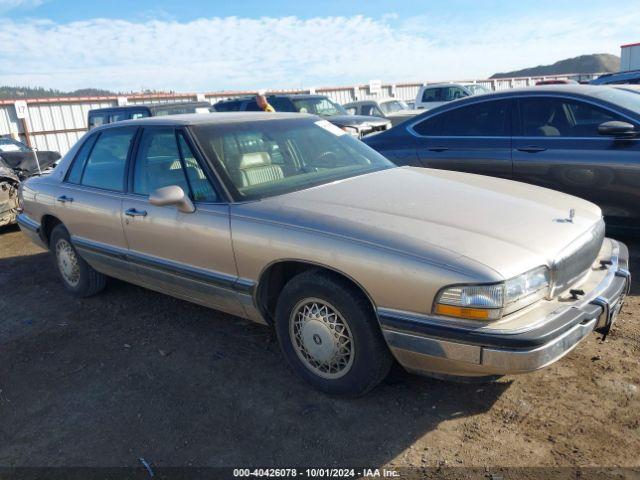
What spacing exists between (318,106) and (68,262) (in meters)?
9.93

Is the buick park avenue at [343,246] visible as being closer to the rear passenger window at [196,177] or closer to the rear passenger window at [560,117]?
the rear passenger window at [196,177]

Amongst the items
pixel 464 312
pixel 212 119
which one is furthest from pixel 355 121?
pixel 464 312

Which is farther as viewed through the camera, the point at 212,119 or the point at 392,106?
the point at 392,106

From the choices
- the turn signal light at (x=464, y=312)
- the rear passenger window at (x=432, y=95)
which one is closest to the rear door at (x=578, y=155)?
the turn signal light at (x=464, y=312)

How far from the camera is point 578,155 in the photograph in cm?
486

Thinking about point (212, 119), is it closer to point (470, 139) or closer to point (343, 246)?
point (343, 246)

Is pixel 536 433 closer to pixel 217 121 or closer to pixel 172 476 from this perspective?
pixel 172 476

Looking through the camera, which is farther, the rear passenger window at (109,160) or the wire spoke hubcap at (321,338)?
the rear passenger window at (109,160)

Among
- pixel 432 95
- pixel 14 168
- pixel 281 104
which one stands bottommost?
pixel 14 168

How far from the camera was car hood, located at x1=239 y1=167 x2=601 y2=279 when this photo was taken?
2.49m

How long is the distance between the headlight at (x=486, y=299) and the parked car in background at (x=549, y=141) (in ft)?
9.13

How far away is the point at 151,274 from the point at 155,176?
2.38ft

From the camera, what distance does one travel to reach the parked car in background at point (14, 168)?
7832 millimetres

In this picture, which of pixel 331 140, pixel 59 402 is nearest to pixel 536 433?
pixel 331 140
